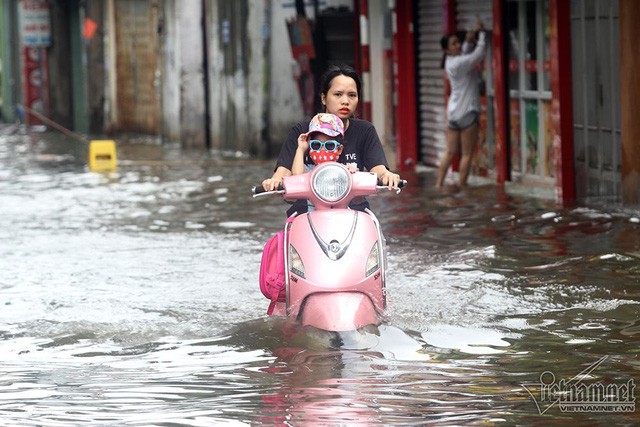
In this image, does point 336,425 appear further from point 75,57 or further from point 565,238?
point 75,57

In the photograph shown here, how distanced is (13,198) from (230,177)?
338 centimetres

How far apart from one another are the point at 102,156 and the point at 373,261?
611 inches

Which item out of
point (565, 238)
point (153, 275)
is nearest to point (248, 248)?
point (153, 275)

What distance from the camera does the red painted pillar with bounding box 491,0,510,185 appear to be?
1691 centimetres

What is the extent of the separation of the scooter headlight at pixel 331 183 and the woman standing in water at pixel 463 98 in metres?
9.26

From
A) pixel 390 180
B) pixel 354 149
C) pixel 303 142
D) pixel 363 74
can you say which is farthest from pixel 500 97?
pixel 390 180

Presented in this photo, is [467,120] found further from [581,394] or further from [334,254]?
[581,394]

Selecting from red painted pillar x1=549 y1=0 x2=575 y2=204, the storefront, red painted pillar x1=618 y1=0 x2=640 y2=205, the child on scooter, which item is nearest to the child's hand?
the child on scooter

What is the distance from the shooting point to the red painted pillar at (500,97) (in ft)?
55.5

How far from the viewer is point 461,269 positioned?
10.9 m

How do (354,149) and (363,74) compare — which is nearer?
(354,149)

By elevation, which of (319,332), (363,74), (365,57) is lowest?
(319,332)

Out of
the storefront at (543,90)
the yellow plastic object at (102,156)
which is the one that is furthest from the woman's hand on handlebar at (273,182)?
the yellow plastic object at (102,156)

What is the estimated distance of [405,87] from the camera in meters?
20.5
